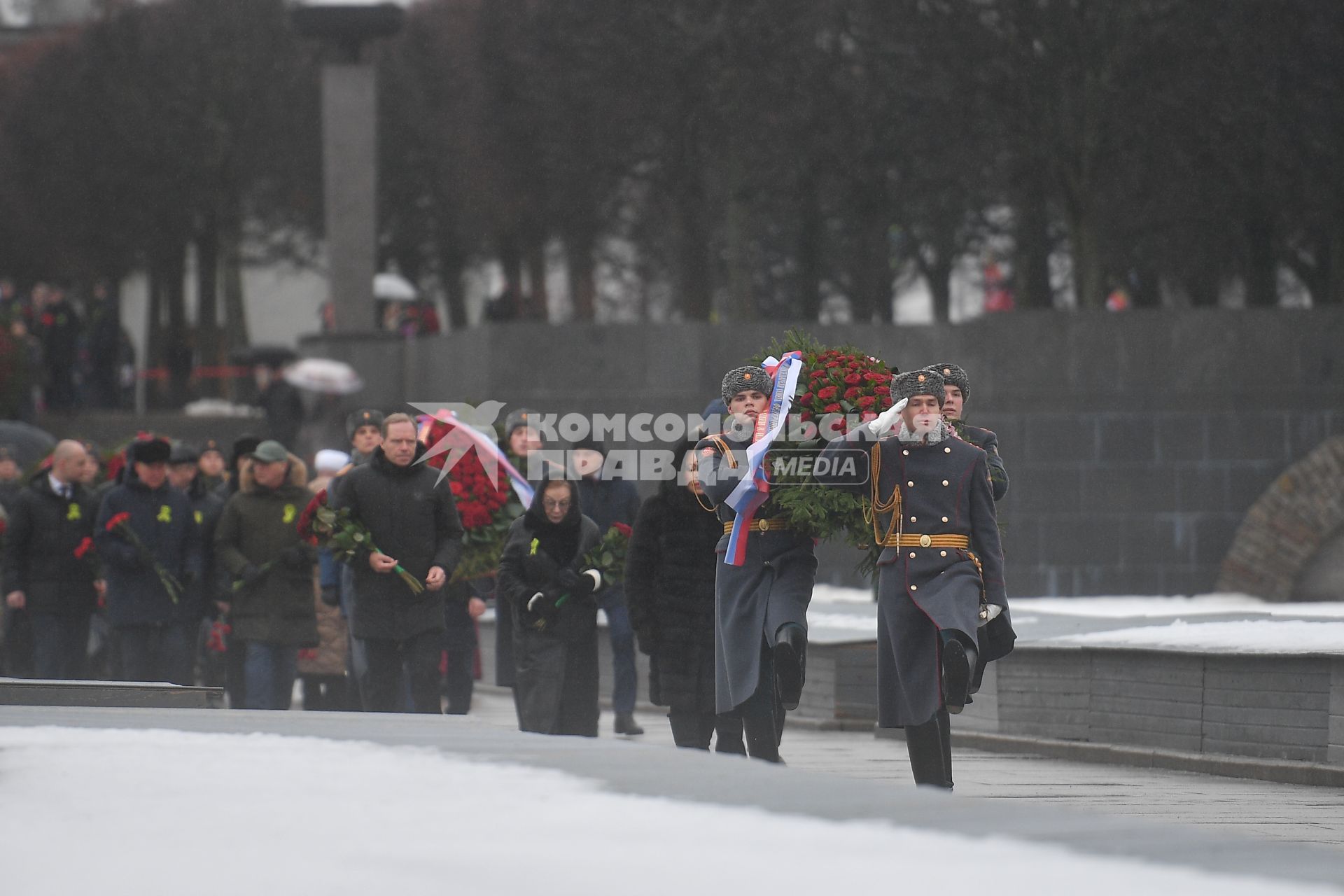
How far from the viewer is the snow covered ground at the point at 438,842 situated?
211 inches

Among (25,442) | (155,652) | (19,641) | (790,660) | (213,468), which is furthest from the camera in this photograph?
(25,442)

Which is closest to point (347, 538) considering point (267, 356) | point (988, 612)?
point (988, 612)

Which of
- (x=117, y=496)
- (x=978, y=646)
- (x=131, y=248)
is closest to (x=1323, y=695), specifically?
(x=978, y=646)

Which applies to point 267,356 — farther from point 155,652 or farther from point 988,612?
point 988,612

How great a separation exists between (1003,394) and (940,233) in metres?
13.9

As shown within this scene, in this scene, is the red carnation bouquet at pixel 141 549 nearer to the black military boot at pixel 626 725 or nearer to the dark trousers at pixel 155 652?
the dark trousers at pixel 155 652

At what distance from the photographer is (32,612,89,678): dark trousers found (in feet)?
50.5

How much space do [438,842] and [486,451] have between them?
29.0 ft

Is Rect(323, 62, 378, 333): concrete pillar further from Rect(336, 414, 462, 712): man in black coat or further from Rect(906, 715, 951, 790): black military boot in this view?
Rect(906, 715, 951, 790): black military boot

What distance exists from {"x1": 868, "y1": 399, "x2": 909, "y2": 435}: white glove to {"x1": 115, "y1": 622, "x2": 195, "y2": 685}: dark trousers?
20.9ft

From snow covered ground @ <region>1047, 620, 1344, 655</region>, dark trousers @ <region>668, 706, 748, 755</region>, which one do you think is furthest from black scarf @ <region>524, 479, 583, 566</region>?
snow covered ground @ <region>1047, 620, 1344, 655</region>

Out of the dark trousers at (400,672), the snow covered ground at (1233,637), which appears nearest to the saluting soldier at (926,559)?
the snow covered ground at (1233,637)

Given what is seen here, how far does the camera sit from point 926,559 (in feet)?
31.0

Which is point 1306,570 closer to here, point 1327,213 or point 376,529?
point 1327,213
